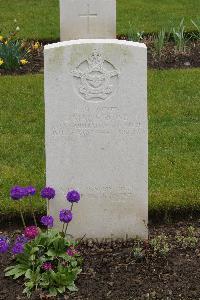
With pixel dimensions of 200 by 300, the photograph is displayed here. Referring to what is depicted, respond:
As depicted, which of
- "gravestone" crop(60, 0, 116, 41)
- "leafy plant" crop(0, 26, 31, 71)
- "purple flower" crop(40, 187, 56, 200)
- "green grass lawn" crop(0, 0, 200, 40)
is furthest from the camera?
"green grass lawn" crop(0, 0, 200, 40)

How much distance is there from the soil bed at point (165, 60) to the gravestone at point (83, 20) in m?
3.90

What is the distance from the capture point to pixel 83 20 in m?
5.68

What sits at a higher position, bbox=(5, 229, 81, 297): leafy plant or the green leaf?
bbox=(5, 229, 81, 297): leafy plant

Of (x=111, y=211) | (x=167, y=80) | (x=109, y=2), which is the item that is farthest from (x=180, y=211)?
(x=167, y=80)

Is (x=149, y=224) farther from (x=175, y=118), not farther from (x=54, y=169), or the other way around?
(x=175, y=118)

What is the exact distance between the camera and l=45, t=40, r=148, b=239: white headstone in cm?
504

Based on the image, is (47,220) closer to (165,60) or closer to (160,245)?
(160,245)

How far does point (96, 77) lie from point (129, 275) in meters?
1.32

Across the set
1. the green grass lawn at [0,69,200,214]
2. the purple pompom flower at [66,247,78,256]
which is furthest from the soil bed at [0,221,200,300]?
the green grass lawn at [0,69,200,214]

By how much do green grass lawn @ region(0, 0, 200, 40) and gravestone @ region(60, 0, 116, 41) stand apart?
17.4 ft

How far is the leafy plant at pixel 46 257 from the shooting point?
15.9ft

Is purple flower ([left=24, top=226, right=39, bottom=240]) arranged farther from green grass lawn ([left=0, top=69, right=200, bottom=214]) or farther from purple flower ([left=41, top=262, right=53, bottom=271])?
green grass lawn ([left=0, top=69, right=200, bottom=214])

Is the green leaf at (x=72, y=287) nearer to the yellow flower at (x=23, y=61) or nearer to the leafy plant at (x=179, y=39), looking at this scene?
the yellow flower at (x=23, y=61)

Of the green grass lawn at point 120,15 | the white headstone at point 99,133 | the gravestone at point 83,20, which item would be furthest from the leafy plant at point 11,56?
the white headstone at point 99,133
